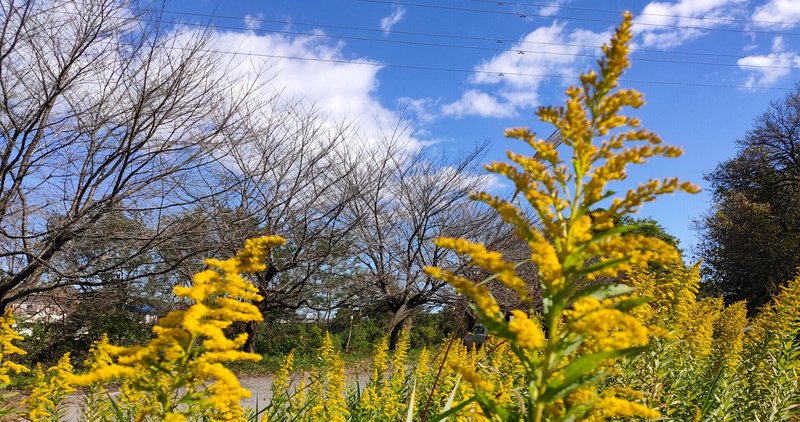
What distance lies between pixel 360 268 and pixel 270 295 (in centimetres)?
513

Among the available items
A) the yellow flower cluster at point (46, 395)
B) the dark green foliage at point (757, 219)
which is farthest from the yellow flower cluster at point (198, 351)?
Answer: the dark green foliage at point (757, 219)

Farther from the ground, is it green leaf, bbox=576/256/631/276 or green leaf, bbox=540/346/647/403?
green leaf, bbox=576/256/631/276

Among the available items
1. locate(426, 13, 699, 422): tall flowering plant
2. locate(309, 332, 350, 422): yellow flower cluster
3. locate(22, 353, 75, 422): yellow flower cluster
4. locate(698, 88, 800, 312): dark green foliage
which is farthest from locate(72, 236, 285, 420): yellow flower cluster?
locate(698, 88, 800, 312): dark green foliage

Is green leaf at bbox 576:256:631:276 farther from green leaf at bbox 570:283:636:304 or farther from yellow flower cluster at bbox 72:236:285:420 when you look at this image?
yellow flower cluster at bbox 72:236:285:420

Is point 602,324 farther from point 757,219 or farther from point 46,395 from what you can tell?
point 757,219

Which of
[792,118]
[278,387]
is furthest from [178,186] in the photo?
[792,118]

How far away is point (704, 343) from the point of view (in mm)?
4801

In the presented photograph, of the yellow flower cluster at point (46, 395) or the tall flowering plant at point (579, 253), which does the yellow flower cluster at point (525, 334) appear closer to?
the tall flowering plant at point (579, 253)

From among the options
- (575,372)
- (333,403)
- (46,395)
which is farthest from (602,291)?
(46,395)

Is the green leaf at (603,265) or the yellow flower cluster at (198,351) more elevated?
the green leaf at (603,265)

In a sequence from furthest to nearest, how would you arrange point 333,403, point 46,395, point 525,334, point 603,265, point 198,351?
point 46,395 < point 333,403 < point 198,351 < point 603,265 < point 525,334

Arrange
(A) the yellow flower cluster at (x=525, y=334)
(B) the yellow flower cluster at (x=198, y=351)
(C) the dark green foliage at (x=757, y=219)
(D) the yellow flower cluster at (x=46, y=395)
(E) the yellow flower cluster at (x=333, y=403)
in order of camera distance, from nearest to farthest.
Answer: (A) the yellow flower cluster at (x=525, y=334) < (B) the yellow flower cluster at (x=198, y=351) < (E) the yellow flower cluster at (x=333, y=403) < (D) the yellow flower cluster at (x=46, y=395) < (C) the dark green foliage at (x=757, y=219)

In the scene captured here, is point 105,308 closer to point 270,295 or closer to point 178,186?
point 270,295

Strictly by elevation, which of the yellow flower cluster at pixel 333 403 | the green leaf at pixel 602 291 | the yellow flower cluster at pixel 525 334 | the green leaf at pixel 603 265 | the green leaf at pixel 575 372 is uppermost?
the green leaf at pixel 603 265
